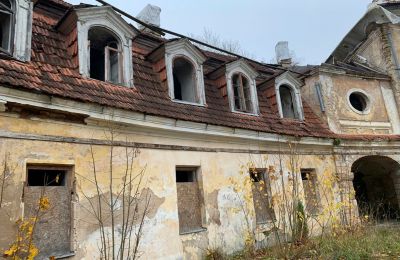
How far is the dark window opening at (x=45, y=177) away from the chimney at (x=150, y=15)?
22.5 feet

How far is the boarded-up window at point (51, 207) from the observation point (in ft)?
17.8

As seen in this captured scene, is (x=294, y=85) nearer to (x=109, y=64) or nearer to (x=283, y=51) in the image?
(x=283, y=51)

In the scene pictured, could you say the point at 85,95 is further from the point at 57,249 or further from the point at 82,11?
the point at 57,249

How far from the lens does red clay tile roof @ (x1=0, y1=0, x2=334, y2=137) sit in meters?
5.74

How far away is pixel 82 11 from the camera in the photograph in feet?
22.5

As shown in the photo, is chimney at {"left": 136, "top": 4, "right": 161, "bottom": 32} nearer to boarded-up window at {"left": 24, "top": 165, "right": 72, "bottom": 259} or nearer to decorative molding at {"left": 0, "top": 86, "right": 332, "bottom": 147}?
decorative molding at {"left": 0, "top": 86, "right": 332, "bottom": 147}

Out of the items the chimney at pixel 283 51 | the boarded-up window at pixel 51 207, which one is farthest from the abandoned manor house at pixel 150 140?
the chimney at pixel 283 51

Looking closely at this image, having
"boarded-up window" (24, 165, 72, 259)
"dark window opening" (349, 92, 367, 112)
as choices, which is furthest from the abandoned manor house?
"dark window opening" (349, 92, 367, 112)

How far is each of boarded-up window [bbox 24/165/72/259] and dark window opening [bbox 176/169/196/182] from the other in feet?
9.48

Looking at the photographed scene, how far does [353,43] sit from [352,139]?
7.34 metres

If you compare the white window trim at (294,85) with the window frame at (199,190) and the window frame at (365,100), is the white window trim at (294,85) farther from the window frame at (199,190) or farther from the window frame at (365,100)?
the window frame at (199,190)

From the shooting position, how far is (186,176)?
27.2ft

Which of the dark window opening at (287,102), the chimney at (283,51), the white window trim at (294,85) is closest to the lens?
the white window trim at (294,85)

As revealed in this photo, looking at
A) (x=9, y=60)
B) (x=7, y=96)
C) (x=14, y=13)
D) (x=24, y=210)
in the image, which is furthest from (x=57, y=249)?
(x=14, y=13)
